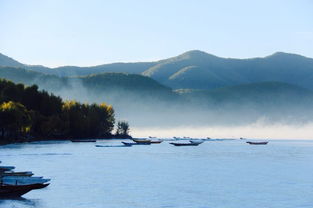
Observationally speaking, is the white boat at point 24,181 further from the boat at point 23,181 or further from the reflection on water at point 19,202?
the reflection on water at point 19,202

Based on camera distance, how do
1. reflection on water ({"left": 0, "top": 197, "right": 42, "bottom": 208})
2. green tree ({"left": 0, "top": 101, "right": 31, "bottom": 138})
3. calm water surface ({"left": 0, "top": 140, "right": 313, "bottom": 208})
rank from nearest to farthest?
reflection on water ({"left": 0, "top": 197, "right": 42, "bottom": 208}) → calm water surface ({"left": 0, "top": 140, "right": 313, "bottom": 208}) → green tree ({"left": 0, "top": 101, "right": 31, "bottom": 138})

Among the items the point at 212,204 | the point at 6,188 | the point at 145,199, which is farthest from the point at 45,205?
the point at 212,204

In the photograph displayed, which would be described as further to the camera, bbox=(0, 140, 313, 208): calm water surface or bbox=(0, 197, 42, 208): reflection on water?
bbox=(0, 140, 313, 208): calm water surface

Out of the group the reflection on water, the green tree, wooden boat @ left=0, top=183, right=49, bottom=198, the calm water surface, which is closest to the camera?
the reflection on water

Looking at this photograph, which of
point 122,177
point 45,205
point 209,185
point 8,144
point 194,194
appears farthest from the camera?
point 8,144

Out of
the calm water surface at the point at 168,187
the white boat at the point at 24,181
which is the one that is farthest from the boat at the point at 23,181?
the calm water surface at the point at 168,187

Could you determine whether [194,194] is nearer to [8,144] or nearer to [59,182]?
[59,182]

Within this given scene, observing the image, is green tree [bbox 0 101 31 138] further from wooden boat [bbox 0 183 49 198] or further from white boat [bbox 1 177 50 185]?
wooden boat [bbox 0 183 49 198]

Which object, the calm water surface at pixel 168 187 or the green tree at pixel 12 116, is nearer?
the calm water surface at pixel 168 187

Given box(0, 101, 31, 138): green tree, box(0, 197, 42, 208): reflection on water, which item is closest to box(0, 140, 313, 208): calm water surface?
box(0, 197, 42, 208): reflection on water

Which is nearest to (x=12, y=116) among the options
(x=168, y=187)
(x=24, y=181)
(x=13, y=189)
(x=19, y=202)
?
(x=168, y=187)

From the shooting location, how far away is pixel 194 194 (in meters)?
72.2

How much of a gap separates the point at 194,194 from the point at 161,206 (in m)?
11.2

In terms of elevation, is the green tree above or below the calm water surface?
above
